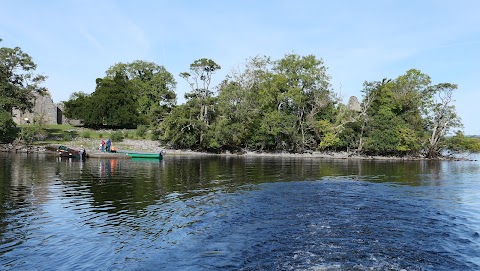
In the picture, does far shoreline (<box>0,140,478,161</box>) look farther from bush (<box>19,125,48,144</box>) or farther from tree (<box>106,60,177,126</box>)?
tree (<box>106,60,177,126</box>)

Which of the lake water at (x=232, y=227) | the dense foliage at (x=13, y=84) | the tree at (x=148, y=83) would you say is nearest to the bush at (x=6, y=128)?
the dense foliage at (x=13, y=84)

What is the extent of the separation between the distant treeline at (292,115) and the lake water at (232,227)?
4090cm

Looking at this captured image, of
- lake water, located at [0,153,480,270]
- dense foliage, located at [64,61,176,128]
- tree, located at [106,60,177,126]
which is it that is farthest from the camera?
tree, located at [106,60,177,126]

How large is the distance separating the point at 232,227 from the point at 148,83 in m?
83.5

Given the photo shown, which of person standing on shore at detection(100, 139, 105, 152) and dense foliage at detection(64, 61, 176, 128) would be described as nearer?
person standing on shore at detection(100, 139, 105, 152)

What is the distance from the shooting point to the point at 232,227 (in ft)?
49.0

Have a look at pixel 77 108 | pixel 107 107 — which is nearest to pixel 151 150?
pixel 107 107

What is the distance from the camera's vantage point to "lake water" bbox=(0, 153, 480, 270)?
10922 mm

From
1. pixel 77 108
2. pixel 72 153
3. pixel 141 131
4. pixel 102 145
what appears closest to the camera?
pixel 72 153

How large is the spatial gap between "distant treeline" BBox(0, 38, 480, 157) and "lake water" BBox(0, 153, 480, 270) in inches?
1610

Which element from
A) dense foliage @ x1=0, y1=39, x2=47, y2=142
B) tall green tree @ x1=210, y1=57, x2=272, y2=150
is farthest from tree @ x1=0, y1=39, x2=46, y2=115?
tall green tree @ x1=210, y1=57, x2=272, y2=150

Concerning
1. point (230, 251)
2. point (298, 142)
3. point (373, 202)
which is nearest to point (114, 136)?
point (298, 142)

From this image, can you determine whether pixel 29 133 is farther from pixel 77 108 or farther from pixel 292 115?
pixel 292 115

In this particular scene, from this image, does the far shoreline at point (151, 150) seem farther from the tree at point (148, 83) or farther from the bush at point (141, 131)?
the tree at point (148, 83)
